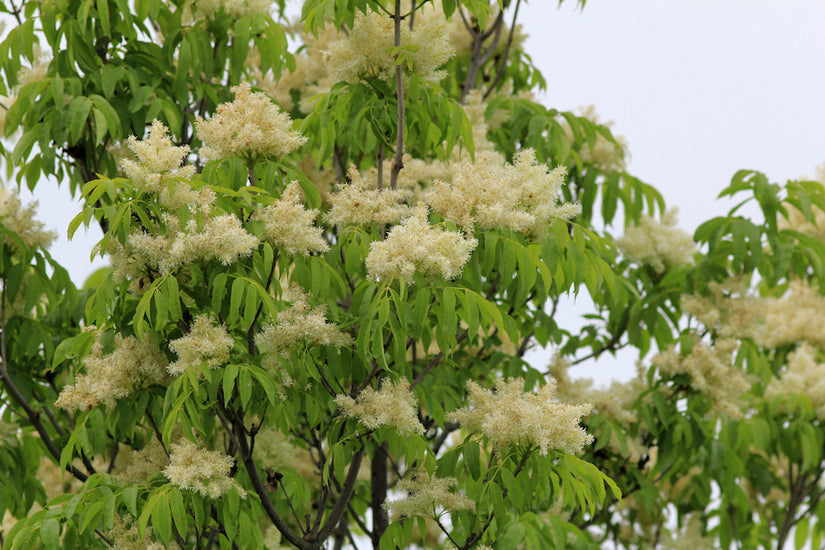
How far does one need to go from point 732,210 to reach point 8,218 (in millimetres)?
3124

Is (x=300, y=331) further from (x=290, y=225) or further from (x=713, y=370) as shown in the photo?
(x=713, y=370)

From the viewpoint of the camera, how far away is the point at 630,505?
594cm

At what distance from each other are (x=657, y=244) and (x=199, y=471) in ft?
9.11

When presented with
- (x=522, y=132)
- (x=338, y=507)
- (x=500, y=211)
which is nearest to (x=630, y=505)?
(x=522, y=132)

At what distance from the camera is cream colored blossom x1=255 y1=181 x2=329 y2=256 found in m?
2.96

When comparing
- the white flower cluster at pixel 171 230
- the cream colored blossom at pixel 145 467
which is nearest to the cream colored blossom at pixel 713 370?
the cream colored blossom at pixel 145 467

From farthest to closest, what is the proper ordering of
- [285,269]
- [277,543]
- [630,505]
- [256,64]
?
[630,505] → [256,64] → [277,543] → [285,269]

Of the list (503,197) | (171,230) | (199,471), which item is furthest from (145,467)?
(503,197)

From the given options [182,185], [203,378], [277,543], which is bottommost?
[277,543]

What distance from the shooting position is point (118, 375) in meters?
3.11

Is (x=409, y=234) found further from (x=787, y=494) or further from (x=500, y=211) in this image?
(x=787, y=494)

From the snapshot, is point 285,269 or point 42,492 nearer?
point 285,269

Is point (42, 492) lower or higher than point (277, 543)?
higher

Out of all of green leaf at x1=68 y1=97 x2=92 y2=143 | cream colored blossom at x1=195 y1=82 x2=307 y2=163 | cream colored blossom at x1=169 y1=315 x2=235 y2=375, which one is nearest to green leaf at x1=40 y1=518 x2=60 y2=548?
cream colored blossom at x1=169 y1=315 x2=235 y2=375
